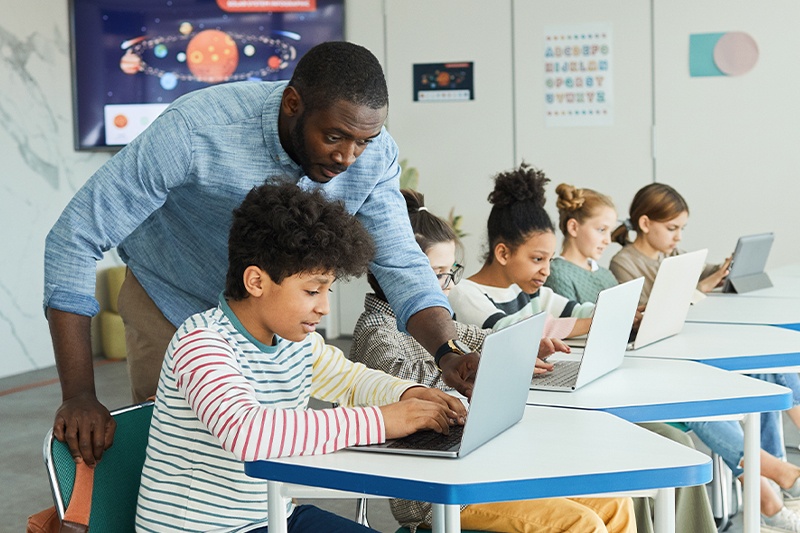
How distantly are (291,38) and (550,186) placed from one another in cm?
184

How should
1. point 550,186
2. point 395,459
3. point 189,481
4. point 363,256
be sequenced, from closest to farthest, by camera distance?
point 395,459
point 189,481
point 363,256
point 550,186

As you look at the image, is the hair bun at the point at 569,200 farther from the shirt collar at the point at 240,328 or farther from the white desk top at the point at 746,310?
the shirt collar at the point at 240,328

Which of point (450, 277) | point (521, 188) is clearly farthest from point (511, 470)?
point (521, 188)

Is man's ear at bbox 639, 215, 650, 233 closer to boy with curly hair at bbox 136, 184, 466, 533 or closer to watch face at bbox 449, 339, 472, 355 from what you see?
watch face at bbox 449, 339, 472, 355

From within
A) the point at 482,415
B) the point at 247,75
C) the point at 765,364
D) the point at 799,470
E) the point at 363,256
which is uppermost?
the point at 247,75

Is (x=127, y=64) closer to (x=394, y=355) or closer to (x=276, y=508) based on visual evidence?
(x=394, y=355)

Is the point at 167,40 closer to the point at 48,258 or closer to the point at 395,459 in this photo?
the point at 48,258

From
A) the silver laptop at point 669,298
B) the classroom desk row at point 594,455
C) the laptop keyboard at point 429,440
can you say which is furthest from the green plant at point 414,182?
the laptop keyboard at point 429,440

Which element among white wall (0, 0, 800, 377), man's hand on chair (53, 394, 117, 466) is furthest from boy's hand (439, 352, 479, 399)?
white wall (0, 0, 800, 377)

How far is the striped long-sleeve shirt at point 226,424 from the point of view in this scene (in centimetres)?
139

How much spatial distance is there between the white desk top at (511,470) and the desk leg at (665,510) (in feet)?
0.23

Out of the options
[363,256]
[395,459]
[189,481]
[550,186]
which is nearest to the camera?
[395,459]

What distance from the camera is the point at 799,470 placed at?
2.74m

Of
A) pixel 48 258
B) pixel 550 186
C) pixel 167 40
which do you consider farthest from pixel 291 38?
pixel 48 258
